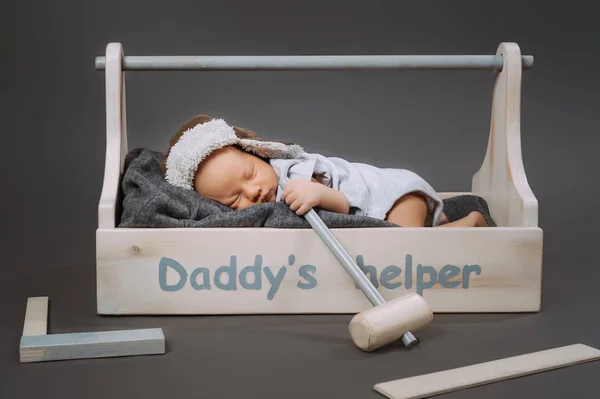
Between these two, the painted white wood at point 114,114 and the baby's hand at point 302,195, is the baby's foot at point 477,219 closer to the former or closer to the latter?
the baby's hand at point 302,195

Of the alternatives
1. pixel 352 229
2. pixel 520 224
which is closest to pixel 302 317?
pixel 352 229

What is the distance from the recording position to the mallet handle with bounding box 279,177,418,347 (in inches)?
79.8

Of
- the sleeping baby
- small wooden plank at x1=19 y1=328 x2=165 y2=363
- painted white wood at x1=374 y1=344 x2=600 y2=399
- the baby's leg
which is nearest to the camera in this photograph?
painted white wood at x1=374 y1=344 x2=600 y2=399

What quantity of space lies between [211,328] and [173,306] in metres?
0.12

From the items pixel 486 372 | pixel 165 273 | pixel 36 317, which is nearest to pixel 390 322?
pixel 486 372

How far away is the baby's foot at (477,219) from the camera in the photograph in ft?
7.84

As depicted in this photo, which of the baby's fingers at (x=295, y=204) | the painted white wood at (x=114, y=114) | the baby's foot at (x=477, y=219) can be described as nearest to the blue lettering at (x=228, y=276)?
the baby's fingers at (x=295, y=204)

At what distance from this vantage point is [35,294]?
2275mm

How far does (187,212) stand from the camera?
218 cm

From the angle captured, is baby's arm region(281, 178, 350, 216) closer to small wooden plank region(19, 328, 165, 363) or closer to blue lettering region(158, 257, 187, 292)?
blue lettering region(158, 257, 187, 292)

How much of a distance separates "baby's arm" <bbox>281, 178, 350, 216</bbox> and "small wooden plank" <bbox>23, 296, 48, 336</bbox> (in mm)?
557

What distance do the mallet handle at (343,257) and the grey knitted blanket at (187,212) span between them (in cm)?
3

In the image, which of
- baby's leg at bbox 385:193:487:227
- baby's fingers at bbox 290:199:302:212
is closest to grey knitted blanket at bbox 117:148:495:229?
baby's fingers at bbox 290:199:302:212

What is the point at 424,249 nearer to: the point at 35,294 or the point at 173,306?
the point at 173,306
